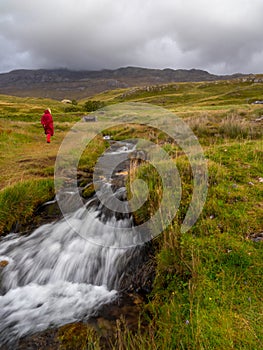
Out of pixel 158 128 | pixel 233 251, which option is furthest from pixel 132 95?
pixel 233 251

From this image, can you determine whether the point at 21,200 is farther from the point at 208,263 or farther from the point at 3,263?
the point at 208,263

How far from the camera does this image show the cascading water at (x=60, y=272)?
485 centimetres

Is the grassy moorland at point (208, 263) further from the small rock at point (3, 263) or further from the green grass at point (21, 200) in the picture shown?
the small rock at point (3, 263)

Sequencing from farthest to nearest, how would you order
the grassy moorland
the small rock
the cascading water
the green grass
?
1. the green grass
2. the small rock
3. the cascading water
4. the grassy moorland

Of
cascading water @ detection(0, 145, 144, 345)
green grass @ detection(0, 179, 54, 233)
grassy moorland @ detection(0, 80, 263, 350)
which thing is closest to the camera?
grassy moorland @ detection(0, 80, 263, 350)

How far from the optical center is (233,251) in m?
4.71

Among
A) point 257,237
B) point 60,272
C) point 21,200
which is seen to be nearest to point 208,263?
point 257,237

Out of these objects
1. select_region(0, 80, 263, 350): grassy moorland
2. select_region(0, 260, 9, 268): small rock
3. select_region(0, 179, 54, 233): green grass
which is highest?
select_region(0, 80, 263, 350): grassy moorland

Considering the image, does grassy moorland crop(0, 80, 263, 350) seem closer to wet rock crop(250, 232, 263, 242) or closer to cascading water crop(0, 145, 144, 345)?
wet rock crop(250, 232, 263, 242)

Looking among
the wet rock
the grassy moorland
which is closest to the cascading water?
the grassy moorland

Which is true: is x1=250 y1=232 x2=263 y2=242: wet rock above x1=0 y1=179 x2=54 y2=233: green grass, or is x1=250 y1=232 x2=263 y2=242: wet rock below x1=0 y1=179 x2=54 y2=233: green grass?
above

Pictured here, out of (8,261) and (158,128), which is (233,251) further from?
(158,128)

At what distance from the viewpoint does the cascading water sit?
191 inches

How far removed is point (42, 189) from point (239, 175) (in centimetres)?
671
